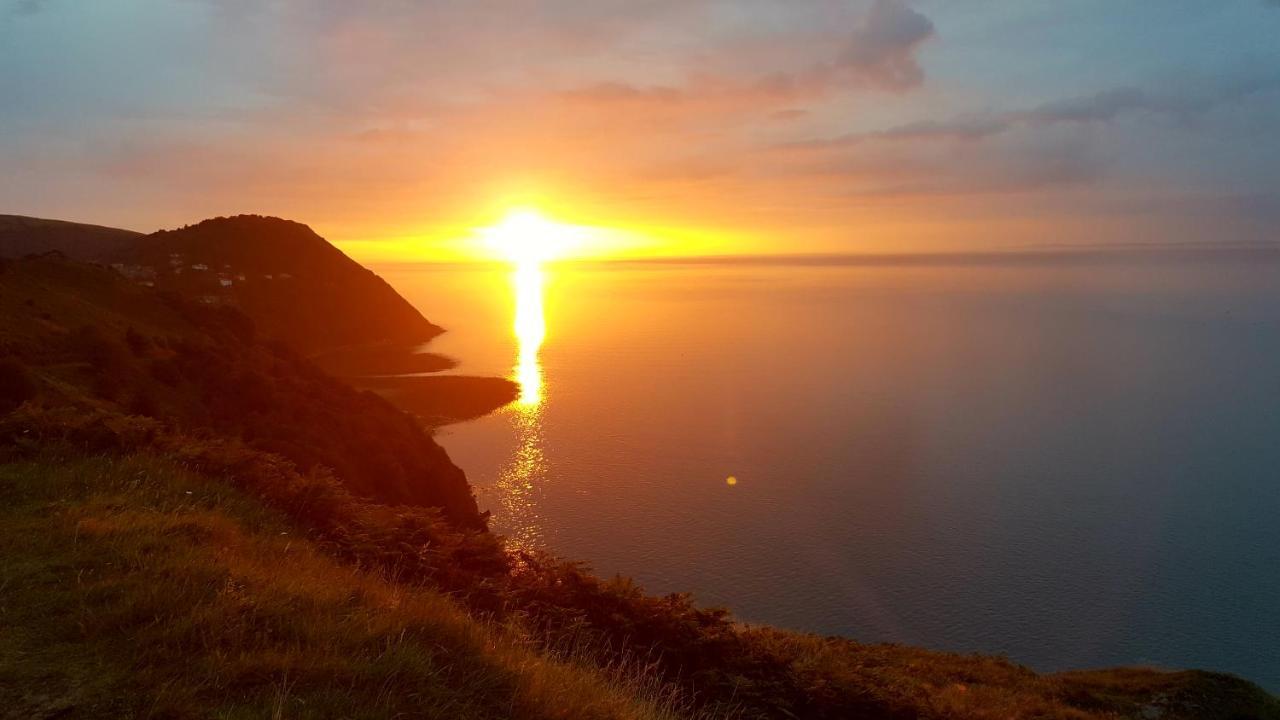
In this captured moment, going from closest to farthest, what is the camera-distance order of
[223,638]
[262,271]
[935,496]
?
1. [223,638]
2. [935,496]
3. [262,271]

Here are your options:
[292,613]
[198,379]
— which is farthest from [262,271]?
[292,613]

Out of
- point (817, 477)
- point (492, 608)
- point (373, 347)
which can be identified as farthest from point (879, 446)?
point (373, 347)

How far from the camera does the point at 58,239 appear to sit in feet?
541

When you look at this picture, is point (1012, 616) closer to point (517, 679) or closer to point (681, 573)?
point (681, 573)

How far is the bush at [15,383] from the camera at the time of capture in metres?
20.0

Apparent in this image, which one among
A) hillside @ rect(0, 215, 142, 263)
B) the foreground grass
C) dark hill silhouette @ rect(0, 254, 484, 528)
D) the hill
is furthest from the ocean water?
hillside @ rect(0, 215, 142, 263)

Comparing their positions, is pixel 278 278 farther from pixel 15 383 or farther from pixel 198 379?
pixel 15 383

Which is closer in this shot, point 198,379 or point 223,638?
point 223,638

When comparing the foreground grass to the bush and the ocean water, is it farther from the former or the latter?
the ocean water

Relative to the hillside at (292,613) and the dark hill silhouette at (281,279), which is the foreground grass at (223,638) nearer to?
the hillside at (292,613)

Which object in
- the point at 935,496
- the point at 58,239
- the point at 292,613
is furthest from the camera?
the point at 58,239

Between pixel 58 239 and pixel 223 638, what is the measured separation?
210388mm

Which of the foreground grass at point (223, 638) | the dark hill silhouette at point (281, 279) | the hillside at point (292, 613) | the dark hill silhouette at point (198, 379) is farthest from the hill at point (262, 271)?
the foreground grass at point (223, 638)

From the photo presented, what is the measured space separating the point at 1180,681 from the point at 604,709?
44515 mm
